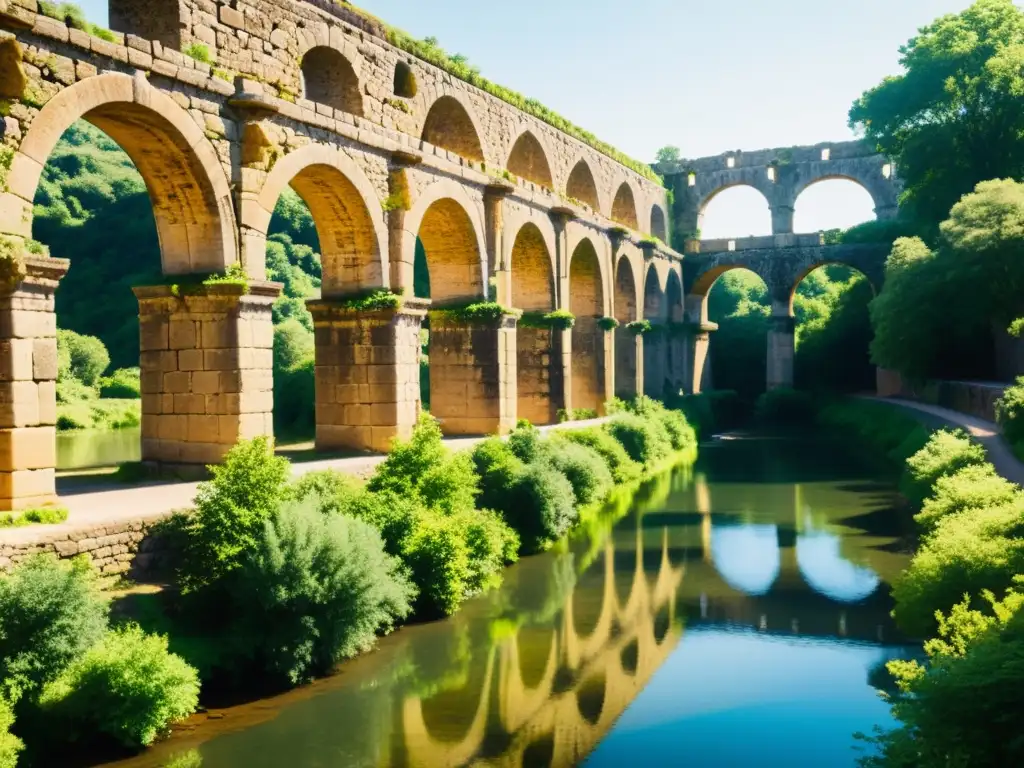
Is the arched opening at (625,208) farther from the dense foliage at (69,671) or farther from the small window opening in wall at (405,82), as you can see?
the dense foliage at (69,671)

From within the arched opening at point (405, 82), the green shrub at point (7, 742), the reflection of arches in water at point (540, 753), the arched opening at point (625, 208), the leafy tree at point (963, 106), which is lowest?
the reflection of arches in water at point (540, 753)

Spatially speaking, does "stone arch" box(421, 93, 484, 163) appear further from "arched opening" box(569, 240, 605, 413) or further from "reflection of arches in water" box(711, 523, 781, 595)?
"reflection of arches in water" box(711, 523, 781, 595)

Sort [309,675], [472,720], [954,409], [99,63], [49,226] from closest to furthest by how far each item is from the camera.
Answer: [472,720] < [309,675] < [99,63] < [954,409] < [49,226]

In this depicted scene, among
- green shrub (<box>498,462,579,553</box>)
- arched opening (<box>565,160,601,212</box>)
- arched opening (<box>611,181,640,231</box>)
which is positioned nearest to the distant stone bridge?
arched opening (<box>611,181,640,231</box>)

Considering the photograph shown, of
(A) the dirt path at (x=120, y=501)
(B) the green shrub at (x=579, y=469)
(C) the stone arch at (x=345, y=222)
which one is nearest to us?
(A) the dirt path at (x=120, y=501)

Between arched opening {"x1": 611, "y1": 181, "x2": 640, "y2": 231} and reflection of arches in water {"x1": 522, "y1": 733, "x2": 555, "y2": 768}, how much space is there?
24450 millimetres

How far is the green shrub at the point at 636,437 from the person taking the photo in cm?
2239

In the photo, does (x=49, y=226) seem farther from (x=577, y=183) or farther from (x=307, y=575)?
(x=307, y=575)

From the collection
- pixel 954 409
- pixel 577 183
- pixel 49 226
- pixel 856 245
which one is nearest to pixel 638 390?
pixel 577 183

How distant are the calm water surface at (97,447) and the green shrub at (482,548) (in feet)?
21.9

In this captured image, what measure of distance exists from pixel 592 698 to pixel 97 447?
19.8m

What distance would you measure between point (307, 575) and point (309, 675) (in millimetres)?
932

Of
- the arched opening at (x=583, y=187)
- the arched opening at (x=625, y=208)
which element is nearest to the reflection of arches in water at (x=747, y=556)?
the arched opening at (x=583, y=187)

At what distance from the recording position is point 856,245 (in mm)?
36344
